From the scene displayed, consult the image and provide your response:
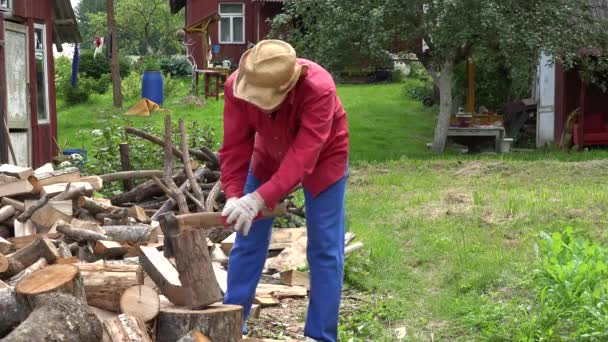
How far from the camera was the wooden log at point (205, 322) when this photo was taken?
4.94 metres

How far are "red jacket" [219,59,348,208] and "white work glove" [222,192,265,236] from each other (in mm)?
47

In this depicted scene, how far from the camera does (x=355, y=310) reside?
6.75 meters

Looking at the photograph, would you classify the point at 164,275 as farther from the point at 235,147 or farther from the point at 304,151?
the point at 304,151

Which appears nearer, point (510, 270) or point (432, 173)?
point (510, 270)

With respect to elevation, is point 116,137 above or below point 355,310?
above

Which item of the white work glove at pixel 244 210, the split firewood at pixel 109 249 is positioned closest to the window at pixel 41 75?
the split firewood at pixel 109 249

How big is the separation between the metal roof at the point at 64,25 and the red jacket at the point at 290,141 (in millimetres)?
11779

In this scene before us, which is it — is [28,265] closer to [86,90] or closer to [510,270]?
[510,270]

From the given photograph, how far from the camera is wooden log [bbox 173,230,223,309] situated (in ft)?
16.9

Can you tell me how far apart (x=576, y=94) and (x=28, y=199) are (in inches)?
639

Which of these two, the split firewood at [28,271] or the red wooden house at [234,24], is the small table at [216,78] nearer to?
the red wooden house at [234,24]

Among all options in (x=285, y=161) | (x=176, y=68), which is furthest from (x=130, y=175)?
(x=176, y=68)

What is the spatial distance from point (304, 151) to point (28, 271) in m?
2.44

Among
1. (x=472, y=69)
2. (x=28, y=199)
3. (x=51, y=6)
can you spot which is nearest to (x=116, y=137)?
(x=28, y=199)
